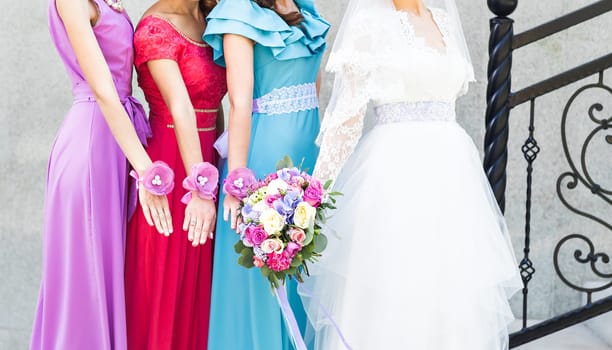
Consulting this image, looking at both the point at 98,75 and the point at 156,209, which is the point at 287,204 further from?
the point at 98,75

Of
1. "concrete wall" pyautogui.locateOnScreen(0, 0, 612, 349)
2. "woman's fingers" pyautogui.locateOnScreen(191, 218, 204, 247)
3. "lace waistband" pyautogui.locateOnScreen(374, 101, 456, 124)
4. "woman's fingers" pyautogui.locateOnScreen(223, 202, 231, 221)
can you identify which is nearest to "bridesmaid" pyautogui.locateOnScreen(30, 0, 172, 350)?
"woman's fingers" pyautogui.locateOnScreen(191, 218, 204, 247)

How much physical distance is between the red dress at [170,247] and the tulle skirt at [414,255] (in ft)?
1.82

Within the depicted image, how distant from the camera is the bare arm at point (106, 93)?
2824mm

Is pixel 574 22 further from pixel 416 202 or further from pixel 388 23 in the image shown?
pixel 416 202

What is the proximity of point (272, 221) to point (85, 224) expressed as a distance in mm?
814

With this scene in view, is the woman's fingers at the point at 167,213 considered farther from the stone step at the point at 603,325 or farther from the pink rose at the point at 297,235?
the stone step at the point at 603,325

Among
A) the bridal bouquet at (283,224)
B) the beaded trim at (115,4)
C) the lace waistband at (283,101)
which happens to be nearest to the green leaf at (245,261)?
the bridal bouquet at (283,224)

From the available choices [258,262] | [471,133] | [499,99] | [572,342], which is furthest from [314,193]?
[471,133]

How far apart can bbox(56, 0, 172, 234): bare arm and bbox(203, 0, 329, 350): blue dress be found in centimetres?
31

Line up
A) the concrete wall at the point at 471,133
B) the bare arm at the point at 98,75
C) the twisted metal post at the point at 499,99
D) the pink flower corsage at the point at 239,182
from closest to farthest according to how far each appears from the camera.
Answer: the pink flower corsage at the point at 239,182 < the bare arm at the point at 98,75 < the twisted metal post at the point at 499,99 < the concrete wall at the point at 471,133

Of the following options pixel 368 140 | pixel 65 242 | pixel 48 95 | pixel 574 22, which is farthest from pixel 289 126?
pixel 48 95

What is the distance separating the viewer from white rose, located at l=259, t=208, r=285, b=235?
8.18ft

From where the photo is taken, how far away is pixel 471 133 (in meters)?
4.72

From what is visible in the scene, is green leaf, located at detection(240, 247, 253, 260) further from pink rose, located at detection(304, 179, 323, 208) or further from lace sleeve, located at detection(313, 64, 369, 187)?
lace sleeve, located at detection(313, 64, 369, 187)
